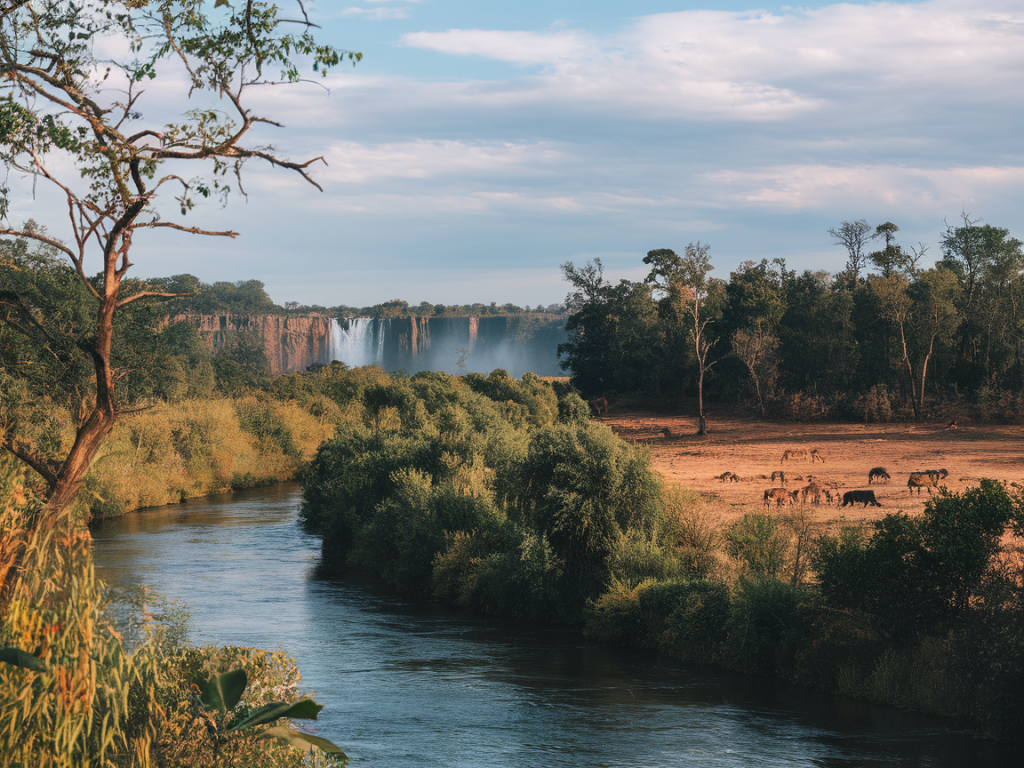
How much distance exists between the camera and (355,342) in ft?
620

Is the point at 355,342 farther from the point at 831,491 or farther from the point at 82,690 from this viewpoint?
the point at 82,690

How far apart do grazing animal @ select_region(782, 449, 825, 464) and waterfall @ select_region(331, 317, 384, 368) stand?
142 m

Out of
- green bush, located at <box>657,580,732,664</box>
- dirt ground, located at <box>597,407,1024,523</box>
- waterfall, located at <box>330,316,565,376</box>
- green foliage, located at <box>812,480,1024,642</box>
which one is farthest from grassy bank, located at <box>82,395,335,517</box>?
waterfall, located at <box>330,316,565,376</box>

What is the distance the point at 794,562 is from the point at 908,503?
1106 cm

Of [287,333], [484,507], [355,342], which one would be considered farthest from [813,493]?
[355,342]

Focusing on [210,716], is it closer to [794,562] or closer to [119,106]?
[119,106]

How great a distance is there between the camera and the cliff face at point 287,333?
544 ft

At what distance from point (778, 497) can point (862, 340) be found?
41624 mm

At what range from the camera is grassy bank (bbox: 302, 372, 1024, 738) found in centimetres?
1667

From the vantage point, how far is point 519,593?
85.7 feet

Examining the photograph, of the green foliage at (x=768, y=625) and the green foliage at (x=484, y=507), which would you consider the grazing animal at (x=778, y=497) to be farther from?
the green foliage at (x=768, y=625)

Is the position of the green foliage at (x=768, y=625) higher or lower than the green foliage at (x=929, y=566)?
lower

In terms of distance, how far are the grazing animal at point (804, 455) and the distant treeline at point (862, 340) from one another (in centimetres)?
1670

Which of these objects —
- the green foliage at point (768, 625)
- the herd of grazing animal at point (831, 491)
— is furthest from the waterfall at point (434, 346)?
the green foliage at point (768, 625)
